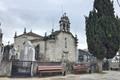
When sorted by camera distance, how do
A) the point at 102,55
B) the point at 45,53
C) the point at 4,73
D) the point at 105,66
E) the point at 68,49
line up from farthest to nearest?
the point at 68,49, the point at 45,53, the point at 105,66, the point at 102,55, the point at 4,73

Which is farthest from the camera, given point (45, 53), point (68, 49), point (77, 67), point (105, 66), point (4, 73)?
point (68, 49)

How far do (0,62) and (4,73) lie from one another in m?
1.09

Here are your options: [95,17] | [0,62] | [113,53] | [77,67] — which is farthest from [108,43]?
[0,62]

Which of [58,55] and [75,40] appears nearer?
[58,55]

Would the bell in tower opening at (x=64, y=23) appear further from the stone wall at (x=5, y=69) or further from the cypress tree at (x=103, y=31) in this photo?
the stone wall at (x=5, y=69)

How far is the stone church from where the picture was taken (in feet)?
146

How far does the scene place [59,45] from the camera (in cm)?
4578

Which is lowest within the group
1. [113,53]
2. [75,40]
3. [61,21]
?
[113,53]

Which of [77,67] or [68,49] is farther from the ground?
[68,49]

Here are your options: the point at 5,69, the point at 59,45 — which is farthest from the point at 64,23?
the point at 5,69

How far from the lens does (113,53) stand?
105 feet

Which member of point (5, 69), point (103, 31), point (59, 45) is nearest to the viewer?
point (5, 69)

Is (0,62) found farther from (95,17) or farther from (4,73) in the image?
(95,17)

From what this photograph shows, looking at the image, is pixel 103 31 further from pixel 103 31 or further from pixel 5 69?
pixel 5 69
